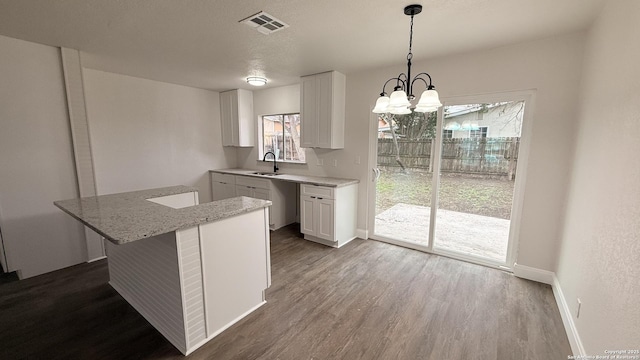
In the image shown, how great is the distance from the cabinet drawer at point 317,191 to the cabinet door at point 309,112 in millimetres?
A: 703

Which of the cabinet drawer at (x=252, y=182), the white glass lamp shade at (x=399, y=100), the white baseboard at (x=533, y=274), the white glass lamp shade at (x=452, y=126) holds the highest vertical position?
the white glass lamp shade at (x=399, y=100)

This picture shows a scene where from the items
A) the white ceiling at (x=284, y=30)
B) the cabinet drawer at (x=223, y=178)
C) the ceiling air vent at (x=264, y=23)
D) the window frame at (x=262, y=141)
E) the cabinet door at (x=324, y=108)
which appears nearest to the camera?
the white ceiling at (x=284, y=30)

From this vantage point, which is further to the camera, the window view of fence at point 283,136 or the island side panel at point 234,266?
the window view of fence at point 283,136

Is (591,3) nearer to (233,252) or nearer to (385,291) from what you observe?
(385,291)

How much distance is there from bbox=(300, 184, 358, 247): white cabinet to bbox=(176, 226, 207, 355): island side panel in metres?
2.01

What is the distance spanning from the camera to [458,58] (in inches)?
119

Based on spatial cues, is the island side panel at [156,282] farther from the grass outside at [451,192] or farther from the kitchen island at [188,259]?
the grass outside at [451,192]

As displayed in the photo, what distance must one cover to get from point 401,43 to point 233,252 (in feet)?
8.50

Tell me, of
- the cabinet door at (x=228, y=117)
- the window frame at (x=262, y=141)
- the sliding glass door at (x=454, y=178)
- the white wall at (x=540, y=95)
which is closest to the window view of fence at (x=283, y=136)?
the window frame at (x=262, y=141)

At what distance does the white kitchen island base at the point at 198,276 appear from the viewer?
1.76m

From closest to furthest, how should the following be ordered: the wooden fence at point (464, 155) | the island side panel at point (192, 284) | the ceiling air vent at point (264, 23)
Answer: the island side panel at point (192, 284), the ceiling air vent at point (264, 23), the wooden fence at point (464, 155)

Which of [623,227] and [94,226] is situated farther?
[94,226]

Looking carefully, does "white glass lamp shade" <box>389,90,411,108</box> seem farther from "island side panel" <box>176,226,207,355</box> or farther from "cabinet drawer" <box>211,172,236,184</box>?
"cabinet drawer" <box>211,172,236,184</box>

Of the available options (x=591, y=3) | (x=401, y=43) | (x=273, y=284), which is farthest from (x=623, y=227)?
(x=273, y=284)
